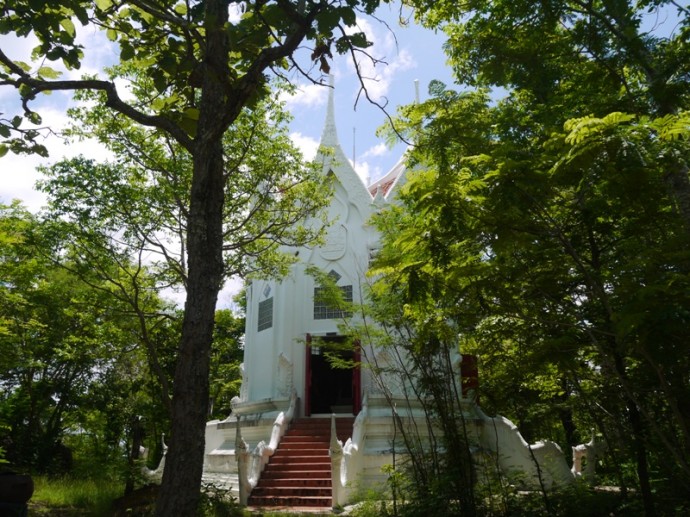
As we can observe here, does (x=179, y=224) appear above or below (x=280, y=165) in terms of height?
below

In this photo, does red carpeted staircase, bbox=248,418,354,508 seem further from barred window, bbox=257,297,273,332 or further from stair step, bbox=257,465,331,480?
barred window, bbox=257,297,273,332

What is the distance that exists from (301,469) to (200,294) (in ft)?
26.7

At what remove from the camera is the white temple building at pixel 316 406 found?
9945 millimetres

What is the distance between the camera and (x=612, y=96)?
5.93 m

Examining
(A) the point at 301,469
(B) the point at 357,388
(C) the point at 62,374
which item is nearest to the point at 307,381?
(B) the point at 357,388

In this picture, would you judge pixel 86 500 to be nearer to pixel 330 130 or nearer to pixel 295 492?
pixel 295 492

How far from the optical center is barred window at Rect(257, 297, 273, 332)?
1417cm

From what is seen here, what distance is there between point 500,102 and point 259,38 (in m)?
4.63

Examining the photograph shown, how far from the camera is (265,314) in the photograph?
14.4 m

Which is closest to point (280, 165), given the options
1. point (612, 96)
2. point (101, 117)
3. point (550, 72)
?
point (101, 117)

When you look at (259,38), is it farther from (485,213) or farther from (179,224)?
(179,224)

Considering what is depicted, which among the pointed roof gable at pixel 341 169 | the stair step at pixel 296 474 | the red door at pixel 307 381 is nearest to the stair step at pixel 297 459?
the stair step at pixel 296 474

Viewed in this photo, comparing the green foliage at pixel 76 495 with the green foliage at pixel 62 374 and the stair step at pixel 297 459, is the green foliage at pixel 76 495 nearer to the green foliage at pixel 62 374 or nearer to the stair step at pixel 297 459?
the green foliage at pixel 62 374

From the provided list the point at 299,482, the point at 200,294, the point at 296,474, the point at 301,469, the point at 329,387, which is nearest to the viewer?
the point at 200,294
